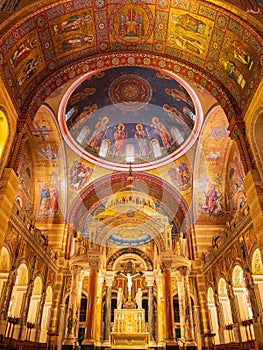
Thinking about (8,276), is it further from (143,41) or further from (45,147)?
(143,41)

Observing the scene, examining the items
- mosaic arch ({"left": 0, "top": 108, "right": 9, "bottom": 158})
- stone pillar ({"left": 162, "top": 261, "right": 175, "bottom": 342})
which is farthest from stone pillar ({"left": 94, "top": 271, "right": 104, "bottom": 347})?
mosaic arch ({"left": 0, "top": 108, "right": 9, "bottom": 158})

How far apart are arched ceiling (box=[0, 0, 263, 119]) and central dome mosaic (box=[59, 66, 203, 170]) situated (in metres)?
4.04

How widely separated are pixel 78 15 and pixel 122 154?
11.9m

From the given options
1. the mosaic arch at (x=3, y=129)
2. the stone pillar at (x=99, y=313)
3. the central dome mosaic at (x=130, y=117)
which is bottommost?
the stone pillar at (x=99, y=313)

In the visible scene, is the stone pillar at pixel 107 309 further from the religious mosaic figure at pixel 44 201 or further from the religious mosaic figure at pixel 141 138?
the religious mosaic figure at pixel 141 138

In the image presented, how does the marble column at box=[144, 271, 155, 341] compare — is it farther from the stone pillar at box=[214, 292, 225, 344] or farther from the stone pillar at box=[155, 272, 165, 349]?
the stone pillar at box=[214, 292, 225, 344]

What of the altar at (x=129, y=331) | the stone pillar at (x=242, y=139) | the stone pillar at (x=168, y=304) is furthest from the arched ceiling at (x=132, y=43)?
the altar at (x=129, y=331)

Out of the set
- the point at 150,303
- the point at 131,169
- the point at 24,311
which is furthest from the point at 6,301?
the point at 150,303

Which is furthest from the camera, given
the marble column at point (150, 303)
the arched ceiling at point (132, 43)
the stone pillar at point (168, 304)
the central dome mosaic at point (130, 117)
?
the marble column at point (150, 303)

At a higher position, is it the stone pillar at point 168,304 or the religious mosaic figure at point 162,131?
the religious mosaic figure at point 162,131

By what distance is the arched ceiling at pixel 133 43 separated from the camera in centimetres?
876

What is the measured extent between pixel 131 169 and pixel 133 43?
10122 mm

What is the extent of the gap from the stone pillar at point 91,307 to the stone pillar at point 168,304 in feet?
13.9

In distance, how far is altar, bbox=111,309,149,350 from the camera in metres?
17.4
